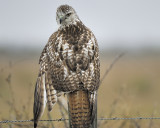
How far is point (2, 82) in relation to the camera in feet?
55.2

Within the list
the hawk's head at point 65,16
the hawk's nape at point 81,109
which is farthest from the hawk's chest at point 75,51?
the hawk's head at point 65,16

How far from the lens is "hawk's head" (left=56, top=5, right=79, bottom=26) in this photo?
6.42 m

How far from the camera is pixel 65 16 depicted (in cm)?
650

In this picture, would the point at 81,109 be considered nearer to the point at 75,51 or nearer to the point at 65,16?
the point at 75,51

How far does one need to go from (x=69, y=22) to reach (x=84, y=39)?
66cm

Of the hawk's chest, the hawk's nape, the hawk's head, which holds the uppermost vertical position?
the hawk's head

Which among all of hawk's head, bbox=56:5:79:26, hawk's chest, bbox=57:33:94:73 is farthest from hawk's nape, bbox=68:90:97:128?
hawk's head, bbox=56:5:79:26

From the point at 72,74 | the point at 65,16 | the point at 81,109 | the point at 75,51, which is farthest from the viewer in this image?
the point at 65,16

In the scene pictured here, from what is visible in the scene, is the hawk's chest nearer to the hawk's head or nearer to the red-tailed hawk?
the red-tailed hawk

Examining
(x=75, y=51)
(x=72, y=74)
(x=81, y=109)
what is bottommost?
(x=81, y=109)

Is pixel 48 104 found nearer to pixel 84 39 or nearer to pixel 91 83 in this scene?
pixel 91 83

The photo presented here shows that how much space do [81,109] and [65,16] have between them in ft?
5.84

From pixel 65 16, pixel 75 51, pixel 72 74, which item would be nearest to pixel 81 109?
pixel 72 74

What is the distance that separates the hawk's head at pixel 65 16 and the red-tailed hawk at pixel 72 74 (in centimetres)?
27
